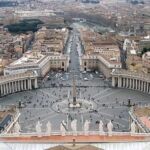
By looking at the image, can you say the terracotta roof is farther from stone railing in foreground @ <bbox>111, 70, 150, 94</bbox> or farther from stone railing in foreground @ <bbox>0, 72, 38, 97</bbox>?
stone railing in foreground @ <bbox>0, 72, 38, 97</bbox>

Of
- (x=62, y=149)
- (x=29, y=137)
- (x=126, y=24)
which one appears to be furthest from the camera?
(x=126, y=24)

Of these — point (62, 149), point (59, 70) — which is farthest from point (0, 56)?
point (62, 149)

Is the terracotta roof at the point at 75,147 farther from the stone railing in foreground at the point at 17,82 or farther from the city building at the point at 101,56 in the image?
the city building at the point at 101,56

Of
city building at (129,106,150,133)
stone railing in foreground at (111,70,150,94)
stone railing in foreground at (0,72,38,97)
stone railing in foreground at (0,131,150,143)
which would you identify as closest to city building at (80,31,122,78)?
stone railing in foreground at (111,70,150,94)

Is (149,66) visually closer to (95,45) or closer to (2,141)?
(95,45)

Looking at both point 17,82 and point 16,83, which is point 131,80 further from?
point 16,83


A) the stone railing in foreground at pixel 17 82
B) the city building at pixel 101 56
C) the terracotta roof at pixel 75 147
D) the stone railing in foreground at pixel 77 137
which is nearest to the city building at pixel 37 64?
the stone railing in foreground at pixel 17 82
